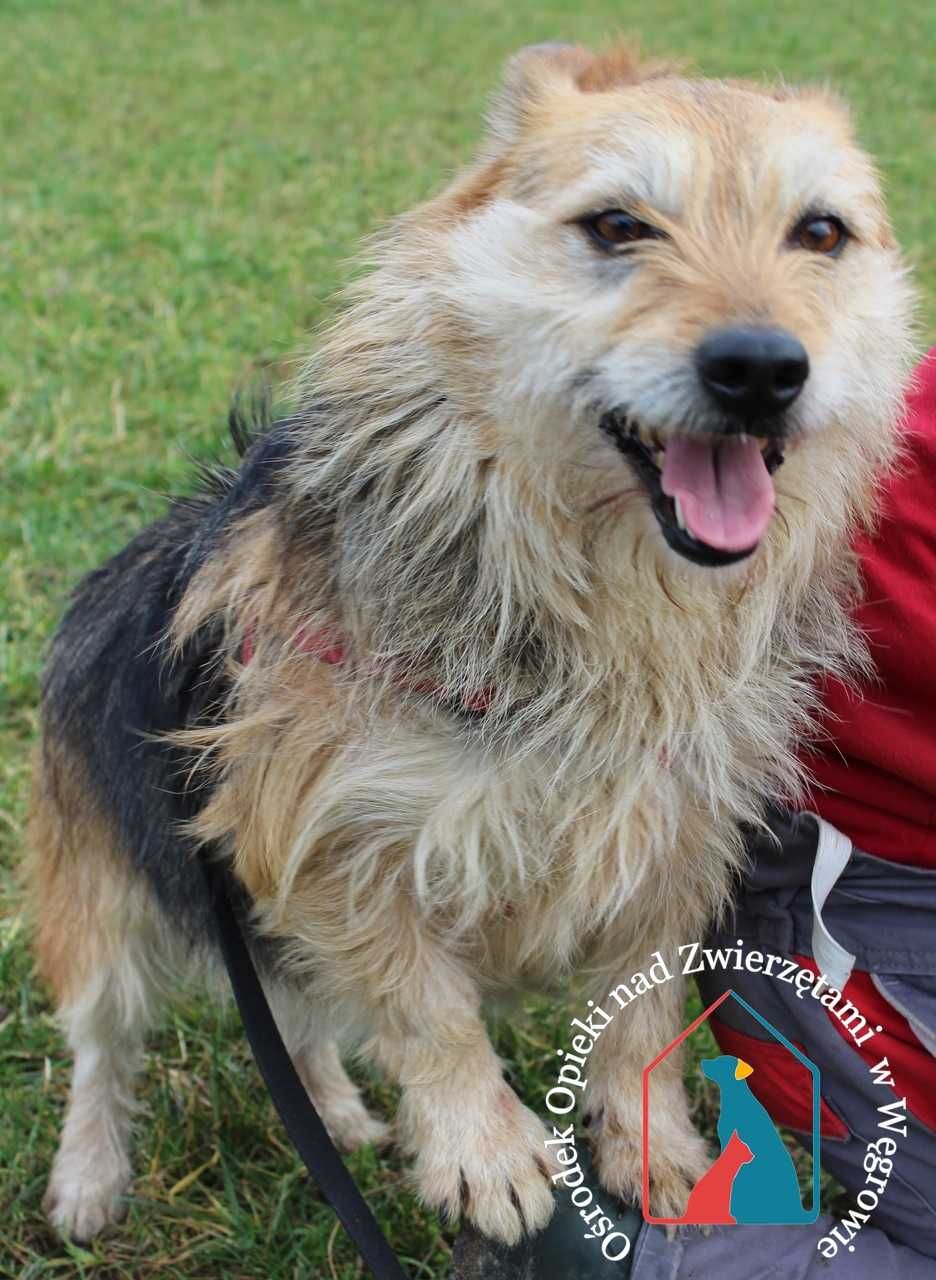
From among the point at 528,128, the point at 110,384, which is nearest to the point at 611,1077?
the point at 528,128

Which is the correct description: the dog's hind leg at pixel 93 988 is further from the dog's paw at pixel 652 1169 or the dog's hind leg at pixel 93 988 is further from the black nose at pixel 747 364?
the black nose at pixel 747 364

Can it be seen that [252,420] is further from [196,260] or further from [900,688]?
[196,260]

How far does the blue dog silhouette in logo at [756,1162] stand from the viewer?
2.06 meters

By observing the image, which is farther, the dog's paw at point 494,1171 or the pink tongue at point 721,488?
the dog's paw at point 494,1171

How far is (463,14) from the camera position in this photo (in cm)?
1223

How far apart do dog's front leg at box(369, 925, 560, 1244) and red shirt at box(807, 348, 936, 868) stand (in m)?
0.65

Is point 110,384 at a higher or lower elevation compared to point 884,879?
lower

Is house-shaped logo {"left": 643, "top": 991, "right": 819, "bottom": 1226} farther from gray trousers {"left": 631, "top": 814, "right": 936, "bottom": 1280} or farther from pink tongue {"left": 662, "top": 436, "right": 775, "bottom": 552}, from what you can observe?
pink tongue {"left": 662, "top": 436, "right": 775, "bottom": 552}

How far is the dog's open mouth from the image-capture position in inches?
64.2

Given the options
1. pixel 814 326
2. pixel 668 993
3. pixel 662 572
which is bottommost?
pixel 668 993

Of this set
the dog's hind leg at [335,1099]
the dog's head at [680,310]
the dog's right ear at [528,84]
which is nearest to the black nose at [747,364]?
the dog's head at [680,310]

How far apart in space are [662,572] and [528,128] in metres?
0.69

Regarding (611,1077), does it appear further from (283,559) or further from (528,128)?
(528,128)

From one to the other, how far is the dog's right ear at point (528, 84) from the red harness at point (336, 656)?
777 millimetres
